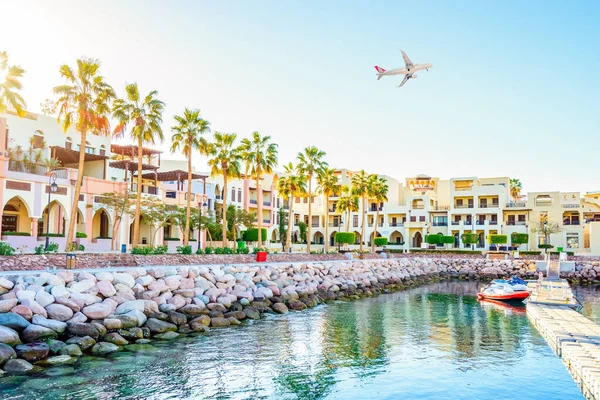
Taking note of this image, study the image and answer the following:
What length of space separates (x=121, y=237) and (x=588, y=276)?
43898mm

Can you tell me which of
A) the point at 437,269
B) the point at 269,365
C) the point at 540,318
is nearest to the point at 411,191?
the point at 437,269

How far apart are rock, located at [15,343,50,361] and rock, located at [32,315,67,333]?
4.75 ft

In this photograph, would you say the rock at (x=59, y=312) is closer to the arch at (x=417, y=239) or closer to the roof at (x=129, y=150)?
the roof at (x=129, y=150)

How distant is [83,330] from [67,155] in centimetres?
2886

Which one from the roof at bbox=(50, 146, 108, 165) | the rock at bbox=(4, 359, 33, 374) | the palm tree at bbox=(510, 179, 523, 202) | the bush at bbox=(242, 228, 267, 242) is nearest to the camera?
the rock at bbox=(4, 359, 33, 374)

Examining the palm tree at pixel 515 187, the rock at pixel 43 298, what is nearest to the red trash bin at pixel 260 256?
the rock at pixel 43 298

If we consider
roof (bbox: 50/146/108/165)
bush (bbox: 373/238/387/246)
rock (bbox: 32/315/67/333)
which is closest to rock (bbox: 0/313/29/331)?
rock (bbox: 32/315/67/333)

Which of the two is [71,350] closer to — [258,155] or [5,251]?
[5,251]

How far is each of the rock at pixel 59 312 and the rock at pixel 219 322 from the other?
5769 mm

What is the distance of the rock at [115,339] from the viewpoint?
1789 cm

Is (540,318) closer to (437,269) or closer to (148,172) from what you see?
(437,269)

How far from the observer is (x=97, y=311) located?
62.6 ft

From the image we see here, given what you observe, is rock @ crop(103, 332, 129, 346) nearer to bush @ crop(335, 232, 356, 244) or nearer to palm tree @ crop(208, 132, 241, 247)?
palm tree @ crop(208, 132, 241, 247)

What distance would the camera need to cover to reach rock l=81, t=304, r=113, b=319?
18953 mm
